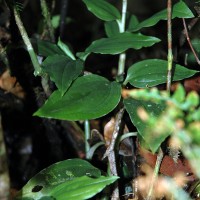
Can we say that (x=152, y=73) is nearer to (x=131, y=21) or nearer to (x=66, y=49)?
(x=66, y=49)

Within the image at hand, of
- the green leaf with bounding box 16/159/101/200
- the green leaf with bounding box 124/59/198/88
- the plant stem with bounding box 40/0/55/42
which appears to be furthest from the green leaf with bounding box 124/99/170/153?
the plant stem with bounding box 40/0/55/42

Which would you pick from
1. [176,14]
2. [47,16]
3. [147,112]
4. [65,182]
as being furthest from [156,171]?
[47,16]

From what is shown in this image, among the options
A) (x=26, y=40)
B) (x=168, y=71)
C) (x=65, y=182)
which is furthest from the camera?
(x=26, y=40)

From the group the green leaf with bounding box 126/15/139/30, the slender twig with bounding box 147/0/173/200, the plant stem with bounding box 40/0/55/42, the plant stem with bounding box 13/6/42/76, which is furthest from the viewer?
the green leaf with bounding box 126/15/139/30

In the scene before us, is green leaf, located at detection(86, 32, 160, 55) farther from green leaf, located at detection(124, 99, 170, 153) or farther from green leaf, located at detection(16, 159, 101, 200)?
green leaf, located at detection(16, 159, 101, 200)

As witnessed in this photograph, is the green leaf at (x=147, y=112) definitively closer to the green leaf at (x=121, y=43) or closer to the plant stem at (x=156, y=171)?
the plant stem at (x=156, y=171)

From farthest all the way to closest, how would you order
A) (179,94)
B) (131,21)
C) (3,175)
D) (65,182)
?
(131,21) → (65,182) → (3,175) → (179,94)

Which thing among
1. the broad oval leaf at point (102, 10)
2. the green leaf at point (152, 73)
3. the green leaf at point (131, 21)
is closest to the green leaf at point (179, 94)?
the green leaf at point (152, 73)
